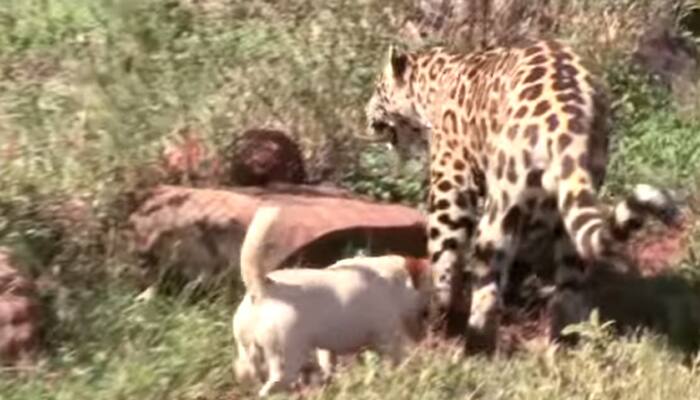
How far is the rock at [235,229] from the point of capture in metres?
8.41

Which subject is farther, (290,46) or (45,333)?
(290,46)

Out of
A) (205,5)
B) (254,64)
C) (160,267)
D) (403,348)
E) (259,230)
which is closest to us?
(259,230)

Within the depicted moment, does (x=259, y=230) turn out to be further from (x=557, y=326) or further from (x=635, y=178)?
(x=635, y=178)

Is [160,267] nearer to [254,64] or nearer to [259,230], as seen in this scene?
[259,230]

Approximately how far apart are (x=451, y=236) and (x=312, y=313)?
1.46 m

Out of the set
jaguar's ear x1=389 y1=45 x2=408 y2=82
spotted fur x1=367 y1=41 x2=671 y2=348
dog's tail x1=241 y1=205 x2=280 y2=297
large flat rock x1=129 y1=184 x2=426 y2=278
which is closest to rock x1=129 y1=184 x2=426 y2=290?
large flat rock x1=129 y1=184 x2=426 y2=278

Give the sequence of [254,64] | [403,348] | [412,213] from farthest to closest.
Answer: [254,64] → [412,213] → [403,348]

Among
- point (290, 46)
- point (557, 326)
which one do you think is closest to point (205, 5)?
point (290, 46)

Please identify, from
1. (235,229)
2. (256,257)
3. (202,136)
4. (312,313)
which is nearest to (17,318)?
Answer: (256,257)

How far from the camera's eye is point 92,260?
829 cm

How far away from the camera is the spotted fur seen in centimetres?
794

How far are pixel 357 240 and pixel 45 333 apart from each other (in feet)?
4.95

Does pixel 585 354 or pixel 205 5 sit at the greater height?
pixel 205 5

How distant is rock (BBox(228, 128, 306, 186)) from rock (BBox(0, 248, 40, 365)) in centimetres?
179
